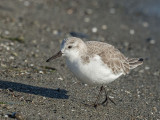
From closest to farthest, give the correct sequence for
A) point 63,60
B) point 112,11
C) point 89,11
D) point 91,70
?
point 91,70
point 63,60
point 89,11
point 112,11

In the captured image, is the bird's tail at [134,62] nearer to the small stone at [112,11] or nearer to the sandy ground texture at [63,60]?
the sandy ground texture at [63,60]

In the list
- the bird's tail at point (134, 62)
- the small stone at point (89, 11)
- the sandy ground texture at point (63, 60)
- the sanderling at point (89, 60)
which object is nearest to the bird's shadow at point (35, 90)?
the sandy ground texture at point (63, 60)

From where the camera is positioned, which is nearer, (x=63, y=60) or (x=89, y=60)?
(x=89, y=60)

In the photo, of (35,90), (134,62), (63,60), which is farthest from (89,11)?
(35,90)

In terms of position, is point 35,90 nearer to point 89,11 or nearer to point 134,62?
point 134,62

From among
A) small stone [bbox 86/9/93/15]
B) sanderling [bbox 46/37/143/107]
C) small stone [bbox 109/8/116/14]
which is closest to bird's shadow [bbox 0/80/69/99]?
sanderling [bbox 46/37/143/107]

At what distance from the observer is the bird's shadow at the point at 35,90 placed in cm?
697

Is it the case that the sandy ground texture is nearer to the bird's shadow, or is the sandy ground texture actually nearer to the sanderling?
the bird's shadow

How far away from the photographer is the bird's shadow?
275 inches

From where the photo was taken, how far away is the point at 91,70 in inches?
252

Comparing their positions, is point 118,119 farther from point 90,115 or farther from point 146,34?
point 146,34

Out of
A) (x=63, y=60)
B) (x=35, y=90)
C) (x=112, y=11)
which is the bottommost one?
(x=35, y=90)

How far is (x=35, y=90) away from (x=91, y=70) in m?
1.33

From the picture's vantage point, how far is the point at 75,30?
11.8 metres
